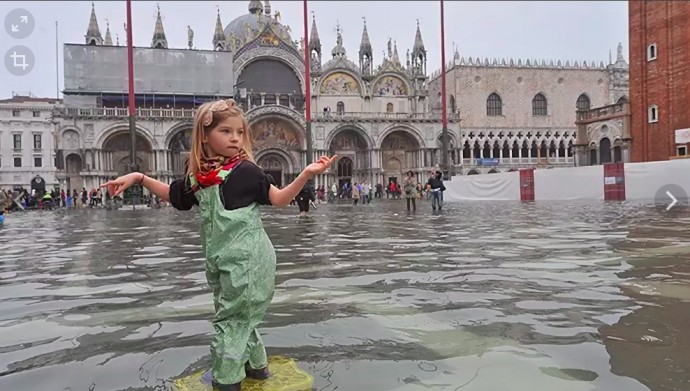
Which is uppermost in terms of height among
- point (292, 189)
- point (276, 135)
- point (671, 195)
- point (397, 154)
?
point (276, 135)

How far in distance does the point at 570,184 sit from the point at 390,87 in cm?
2792

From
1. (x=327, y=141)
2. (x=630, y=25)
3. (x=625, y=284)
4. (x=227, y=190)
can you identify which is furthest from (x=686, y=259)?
(x=327, y=141)

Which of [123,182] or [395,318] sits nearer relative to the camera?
[123,182]

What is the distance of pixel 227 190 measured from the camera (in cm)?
239

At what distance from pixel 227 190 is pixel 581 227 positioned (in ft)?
27.4

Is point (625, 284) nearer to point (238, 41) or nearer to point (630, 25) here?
point (630, 25)

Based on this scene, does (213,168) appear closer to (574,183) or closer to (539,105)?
(574,183)

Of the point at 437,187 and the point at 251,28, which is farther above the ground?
the point at 251,28

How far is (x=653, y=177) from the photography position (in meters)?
17.8

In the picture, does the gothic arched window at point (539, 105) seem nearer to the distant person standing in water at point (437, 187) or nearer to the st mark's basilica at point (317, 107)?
the st mark's basilica at point (317, 107)

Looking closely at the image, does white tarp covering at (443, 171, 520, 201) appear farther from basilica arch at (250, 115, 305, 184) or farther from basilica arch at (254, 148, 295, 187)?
basilica arch at (254, 148, 295, 187)

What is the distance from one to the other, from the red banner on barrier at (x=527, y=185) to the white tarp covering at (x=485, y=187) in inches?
7.8

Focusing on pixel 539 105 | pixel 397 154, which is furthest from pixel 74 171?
pixel 539 105

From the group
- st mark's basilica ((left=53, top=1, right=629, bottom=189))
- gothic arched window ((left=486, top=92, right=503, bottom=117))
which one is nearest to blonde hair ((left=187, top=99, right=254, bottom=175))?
st mark's basilica ((left=53, top=1, right=629, bottom=189))
